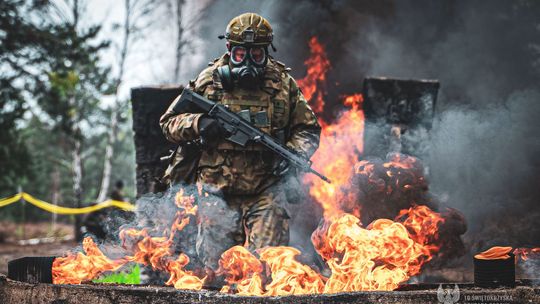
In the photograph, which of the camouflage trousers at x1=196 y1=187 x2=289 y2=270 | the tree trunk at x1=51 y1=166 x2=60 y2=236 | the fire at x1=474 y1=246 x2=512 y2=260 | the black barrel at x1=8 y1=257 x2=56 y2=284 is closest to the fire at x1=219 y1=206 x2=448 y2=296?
the camouflage trousers at x1=196 y1=187 x2=289 y2=270

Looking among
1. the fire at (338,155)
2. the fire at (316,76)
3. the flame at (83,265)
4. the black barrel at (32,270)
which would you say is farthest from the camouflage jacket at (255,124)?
the fire at (316,76)

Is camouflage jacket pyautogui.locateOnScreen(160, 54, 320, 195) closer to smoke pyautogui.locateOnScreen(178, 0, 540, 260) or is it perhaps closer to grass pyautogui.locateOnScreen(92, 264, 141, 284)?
grass pyautogui.locateOnScreen(92, 264, 141, 284)

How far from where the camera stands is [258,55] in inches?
212

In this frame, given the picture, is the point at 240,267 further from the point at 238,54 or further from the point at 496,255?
the point at 496,255

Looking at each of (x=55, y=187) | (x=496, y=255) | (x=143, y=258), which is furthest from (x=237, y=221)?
(x=55, y=187)

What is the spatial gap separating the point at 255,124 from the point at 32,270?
6.69 ft

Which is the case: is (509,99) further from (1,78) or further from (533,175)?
(1,78)

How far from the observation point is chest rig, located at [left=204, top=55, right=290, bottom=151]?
5398 millimetres

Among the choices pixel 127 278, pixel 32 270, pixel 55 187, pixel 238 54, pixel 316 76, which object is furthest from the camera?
pixel 55 187

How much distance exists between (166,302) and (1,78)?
1234 cm

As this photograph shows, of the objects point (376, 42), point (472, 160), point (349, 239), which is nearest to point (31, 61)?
point (376, 42)

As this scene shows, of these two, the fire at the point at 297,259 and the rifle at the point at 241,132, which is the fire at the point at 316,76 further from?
the rifle at the point at 241,132

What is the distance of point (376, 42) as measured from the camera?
11.5 meters

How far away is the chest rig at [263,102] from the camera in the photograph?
17.7 feet
